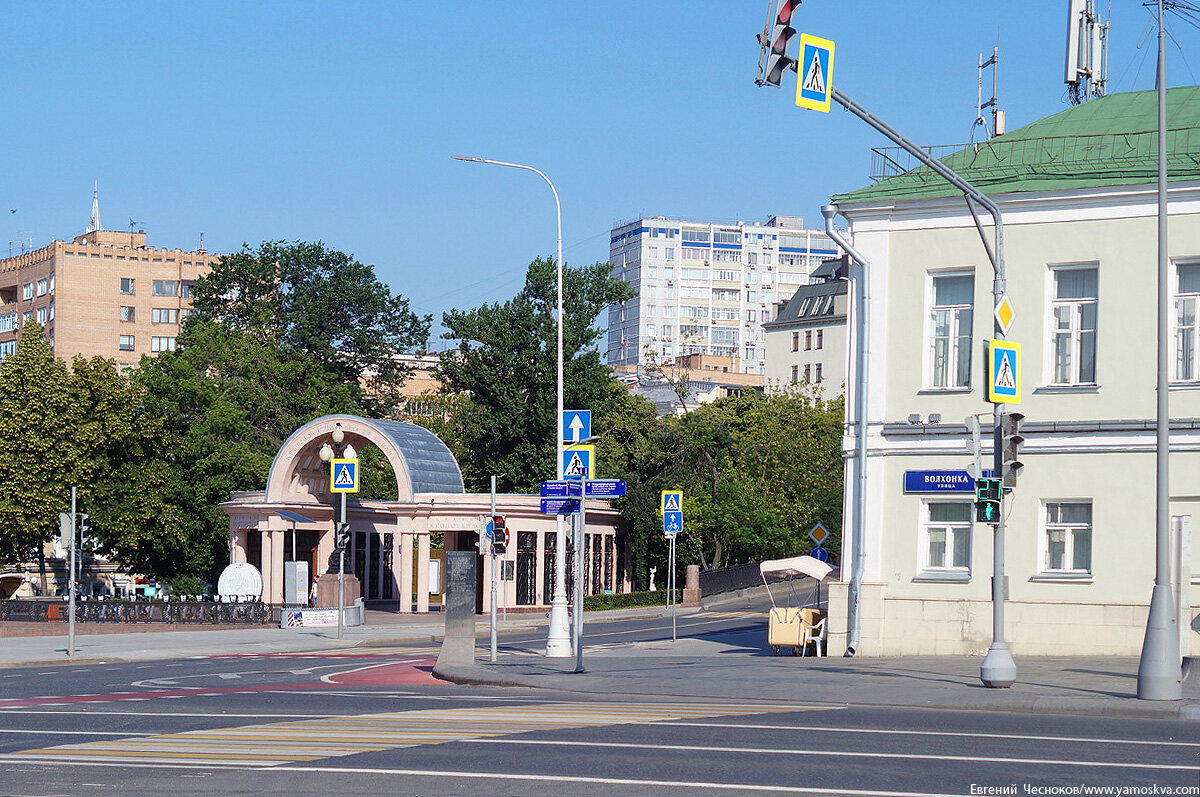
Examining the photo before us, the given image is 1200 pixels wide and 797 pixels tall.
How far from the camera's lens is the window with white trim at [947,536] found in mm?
27000

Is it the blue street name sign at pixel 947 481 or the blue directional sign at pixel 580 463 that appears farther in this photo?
the blue street name sign at pixel 947 481

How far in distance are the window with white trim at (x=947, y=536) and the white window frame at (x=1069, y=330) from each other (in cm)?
294

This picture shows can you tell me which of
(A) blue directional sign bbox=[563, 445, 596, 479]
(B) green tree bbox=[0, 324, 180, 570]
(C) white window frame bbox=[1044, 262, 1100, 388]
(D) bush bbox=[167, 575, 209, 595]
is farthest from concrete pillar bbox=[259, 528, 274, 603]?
(C) white window frame bbox=[1044, 262, 1100, 388]

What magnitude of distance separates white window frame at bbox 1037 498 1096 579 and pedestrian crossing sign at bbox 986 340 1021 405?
19.9 feet

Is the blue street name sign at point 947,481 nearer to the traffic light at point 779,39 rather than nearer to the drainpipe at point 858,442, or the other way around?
the drainpipe at point 858,442

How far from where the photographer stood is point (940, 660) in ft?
85.1

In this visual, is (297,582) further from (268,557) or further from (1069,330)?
(1069,330)

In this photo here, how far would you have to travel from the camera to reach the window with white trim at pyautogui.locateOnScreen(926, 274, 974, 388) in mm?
27203

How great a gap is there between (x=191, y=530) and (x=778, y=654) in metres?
38.6

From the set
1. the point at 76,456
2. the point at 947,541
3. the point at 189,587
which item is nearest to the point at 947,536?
the point at 947,541

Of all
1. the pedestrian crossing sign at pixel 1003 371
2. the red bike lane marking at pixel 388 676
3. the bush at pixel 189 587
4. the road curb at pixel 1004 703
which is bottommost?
the bush at pixel 189 587

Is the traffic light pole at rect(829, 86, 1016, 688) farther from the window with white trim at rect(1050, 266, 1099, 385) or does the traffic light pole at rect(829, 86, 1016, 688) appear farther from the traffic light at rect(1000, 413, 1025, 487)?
the window with white trim at rect(1050, 266, 1099, 385)

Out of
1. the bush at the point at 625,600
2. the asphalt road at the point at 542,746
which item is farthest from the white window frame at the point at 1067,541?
the bush at the point at 625,600

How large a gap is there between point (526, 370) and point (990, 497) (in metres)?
48.3
